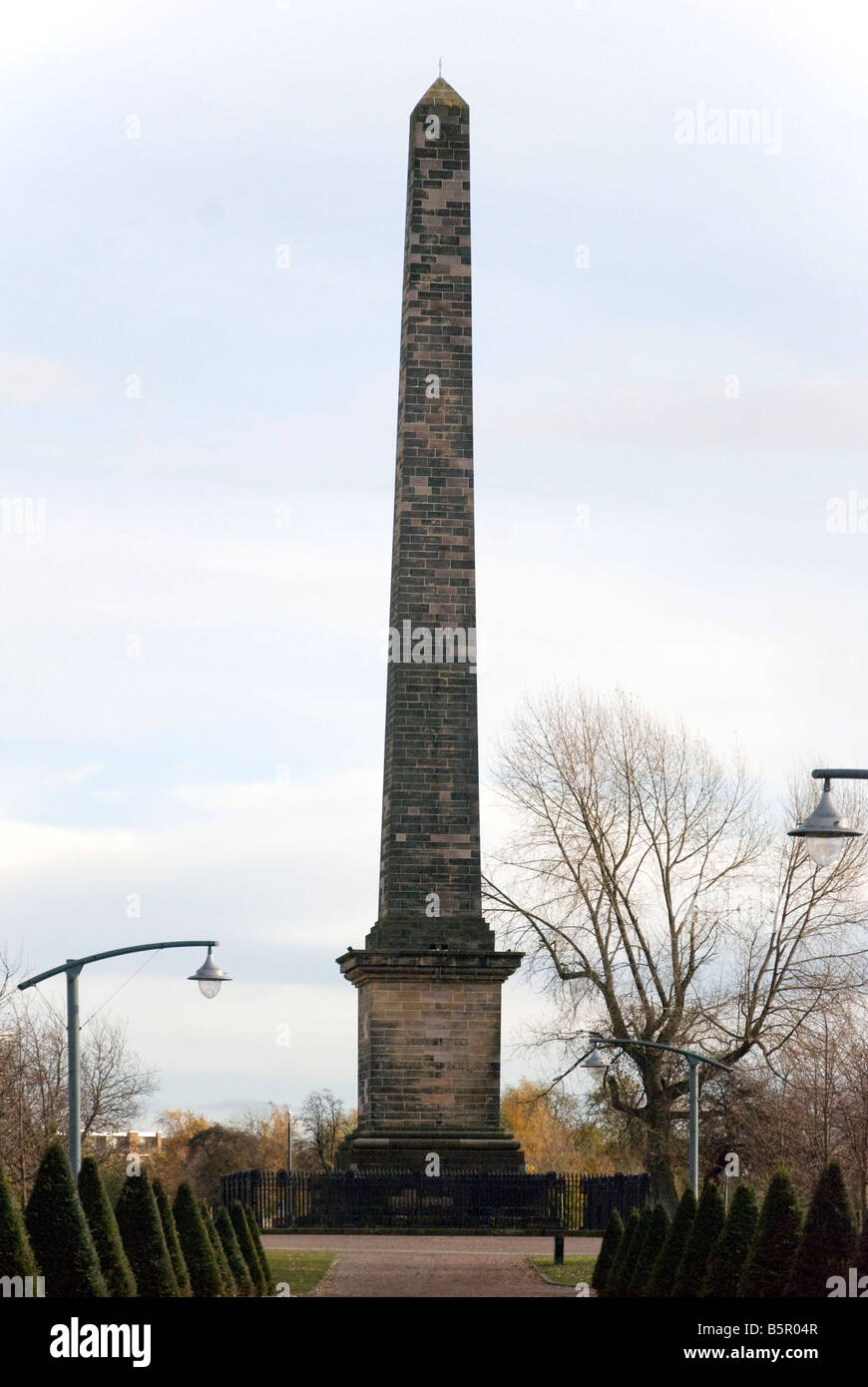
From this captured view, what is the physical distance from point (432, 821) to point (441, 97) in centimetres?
1408

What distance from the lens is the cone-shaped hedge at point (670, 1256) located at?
27.3 m

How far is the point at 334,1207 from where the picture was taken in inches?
1548


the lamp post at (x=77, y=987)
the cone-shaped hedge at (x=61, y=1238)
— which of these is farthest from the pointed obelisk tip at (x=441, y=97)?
the cone-shaped hedge at (x=61, y=1238)

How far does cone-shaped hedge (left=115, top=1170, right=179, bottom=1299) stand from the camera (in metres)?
24.6

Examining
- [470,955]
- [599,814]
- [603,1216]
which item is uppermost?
[599,814]

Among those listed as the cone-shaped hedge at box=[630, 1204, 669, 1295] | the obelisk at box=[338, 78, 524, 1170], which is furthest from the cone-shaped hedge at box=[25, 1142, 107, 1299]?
the obelisk at box=[338, 78, 524, 1170]

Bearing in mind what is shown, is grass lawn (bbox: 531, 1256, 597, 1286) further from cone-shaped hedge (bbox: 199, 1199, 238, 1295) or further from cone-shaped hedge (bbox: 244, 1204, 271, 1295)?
cone-shaped hedge (bbox: 199, 1199, 238, 1295)

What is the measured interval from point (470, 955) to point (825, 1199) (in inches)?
701

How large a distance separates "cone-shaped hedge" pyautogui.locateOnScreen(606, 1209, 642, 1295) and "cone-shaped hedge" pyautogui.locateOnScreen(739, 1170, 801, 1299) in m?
7.08

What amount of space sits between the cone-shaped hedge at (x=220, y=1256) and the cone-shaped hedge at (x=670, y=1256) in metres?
5.45
